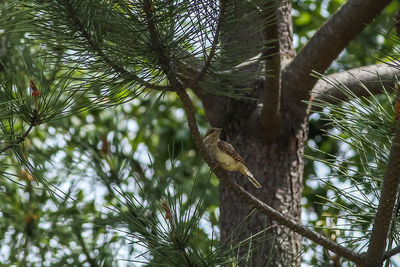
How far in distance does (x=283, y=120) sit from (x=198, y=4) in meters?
1.31

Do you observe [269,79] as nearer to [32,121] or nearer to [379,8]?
[379,8]

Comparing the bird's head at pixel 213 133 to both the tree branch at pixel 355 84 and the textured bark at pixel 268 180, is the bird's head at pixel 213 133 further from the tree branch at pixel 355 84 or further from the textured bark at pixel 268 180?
the tree branch at pixel 355 84

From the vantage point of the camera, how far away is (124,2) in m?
1.79

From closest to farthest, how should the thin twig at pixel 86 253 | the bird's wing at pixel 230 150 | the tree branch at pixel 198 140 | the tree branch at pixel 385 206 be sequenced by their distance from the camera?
the tree branch at pixel 385 206, the tree branch at pixel 198 140, the bird's wing at pixel 230 150, the thin twig at pixel 86 253

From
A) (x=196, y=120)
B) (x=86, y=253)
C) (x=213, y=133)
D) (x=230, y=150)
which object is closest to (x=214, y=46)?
(x=196, y=120)

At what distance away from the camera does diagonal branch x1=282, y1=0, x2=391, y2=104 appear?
2.56 meters

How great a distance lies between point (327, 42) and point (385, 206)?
1115mm

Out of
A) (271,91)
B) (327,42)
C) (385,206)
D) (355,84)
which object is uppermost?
(327,42)

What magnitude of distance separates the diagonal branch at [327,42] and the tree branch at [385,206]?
36.8 inches

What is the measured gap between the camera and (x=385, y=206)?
71.9 inches

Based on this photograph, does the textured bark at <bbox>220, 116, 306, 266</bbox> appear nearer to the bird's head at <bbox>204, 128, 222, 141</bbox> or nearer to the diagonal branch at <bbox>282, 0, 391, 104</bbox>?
the bird's head at <bbox>204, 128, 222, 141</bbox>

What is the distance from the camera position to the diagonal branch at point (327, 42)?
101 inches

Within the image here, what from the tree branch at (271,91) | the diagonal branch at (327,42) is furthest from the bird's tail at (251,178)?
the diagonal branch at (327,42)

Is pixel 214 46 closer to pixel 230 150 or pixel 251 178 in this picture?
pixel 230 150
